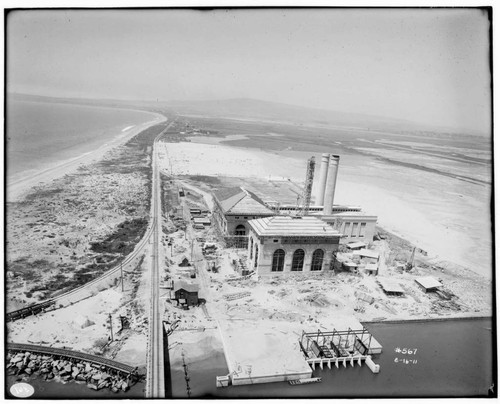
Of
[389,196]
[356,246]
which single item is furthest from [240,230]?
[389,196]

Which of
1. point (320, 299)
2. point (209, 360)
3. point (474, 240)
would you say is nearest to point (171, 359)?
point (209, 360)

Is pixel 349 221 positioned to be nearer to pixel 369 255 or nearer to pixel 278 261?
pixel 369 255

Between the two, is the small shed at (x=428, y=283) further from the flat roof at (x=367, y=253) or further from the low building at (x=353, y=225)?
the low building at (x=353, y=225)

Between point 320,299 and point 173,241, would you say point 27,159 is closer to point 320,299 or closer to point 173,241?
point 173,241

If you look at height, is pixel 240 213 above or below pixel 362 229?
above

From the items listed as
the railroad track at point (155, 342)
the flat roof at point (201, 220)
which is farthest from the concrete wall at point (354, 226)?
the railroad track at point (155, 342)

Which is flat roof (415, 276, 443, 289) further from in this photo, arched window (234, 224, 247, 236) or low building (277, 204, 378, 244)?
arched window (234, 224, 247, 236)

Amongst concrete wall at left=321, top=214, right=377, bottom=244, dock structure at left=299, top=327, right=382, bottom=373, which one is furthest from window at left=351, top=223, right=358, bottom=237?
dock structure at left=299, top=327, right=382, bottom=373
